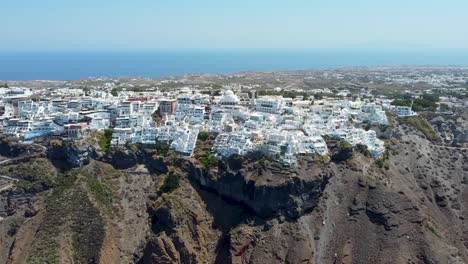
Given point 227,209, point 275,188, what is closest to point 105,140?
point 227,209

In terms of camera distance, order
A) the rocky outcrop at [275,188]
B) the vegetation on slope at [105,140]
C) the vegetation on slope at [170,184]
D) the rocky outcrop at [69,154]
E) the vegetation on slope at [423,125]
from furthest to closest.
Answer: the vegetation on slope at [423,125], the vegetation on slope at [105,140], the rocky outcrop at [69,154], the vegetation on slope at [170,184], the rocky outcrop at [275,188]

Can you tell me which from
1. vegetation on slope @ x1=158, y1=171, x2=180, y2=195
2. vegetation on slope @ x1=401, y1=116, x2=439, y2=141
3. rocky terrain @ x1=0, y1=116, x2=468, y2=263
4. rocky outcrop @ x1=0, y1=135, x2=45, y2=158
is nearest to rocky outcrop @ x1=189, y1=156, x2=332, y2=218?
rocky terrain @ x1=0, y1=116, x2=468, y2=263

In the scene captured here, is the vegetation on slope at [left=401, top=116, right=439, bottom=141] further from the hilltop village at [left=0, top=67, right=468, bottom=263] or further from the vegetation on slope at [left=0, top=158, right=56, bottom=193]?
Answer: the vegetation on slope at [left=0, top=158, right=56, bottom=193]

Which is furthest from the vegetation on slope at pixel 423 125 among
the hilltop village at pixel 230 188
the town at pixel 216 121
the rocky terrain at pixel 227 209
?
the rocky terrain at pixel 227 209

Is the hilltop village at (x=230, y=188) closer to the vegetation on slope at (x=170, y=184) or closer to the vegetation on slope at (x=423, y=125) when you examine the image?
the vegetation on slope at (x=170, y=184)

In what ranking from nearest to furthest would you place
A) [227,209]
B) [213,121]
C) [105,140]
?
[227,209] < [105,140] < [213,121]

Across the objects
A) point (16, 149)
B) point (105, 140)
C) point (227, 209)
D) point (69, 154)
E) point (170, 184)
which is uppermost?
point (105, 140)

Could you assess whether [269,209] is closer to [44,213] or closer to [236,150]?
[236,150]

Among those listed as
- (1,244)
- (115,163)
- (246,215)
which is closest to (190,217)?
(246,215)

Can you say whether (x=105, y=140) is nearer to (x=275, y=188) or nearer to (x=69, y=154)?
(x=69, y=154)
